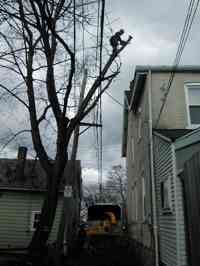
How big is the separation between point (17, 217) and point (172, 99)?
10401mm

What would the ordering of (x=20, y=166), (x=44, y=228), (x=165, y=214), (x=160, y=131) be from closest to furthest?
(x=165, y=214)
(x=44, y=228)
(x=160, y=131)
(x=20, y=166)

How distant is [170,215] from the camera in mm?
7883

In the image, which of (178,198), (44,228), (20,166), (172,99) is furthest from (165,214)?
(20,166)

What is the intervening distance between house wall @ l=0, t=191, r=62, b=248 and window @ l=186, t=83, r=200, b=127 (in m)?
9.07

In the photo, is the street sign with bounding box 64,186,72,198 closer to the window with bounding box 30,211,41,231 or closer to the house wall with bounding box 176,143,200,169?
the house wall with bounding box 176,143,200,169

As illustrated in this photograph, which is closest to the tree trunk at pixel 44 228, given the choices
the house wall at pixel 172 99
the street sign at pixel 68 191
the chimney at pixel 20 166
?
the street sign at pixel 68 191

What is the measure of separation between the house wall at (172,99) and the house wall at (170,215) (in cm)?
115

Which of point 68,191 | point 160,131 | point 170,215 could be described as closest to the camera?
point 170,215

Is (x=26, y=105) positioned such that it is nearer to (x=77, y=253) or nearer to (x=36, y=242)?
(x=36, y=242)

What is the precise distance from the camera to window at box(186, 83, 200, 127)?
10641 mm

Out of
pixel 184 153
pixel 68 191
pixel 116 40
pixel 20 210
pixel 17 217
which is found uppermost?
pixel 116 40

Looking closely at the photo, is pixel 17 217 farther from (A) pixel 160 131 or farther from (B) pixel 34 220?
(A) pixel 160 131

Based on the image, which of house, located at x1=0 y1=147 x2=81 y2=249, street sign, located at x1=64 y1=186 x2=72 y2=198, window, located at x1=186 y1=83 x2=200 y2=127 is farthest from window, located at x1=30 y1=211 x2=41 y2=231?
window, located at x1=186 y1=83 x2=200 y2=127

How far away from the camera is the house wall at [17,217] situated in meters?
15.5
